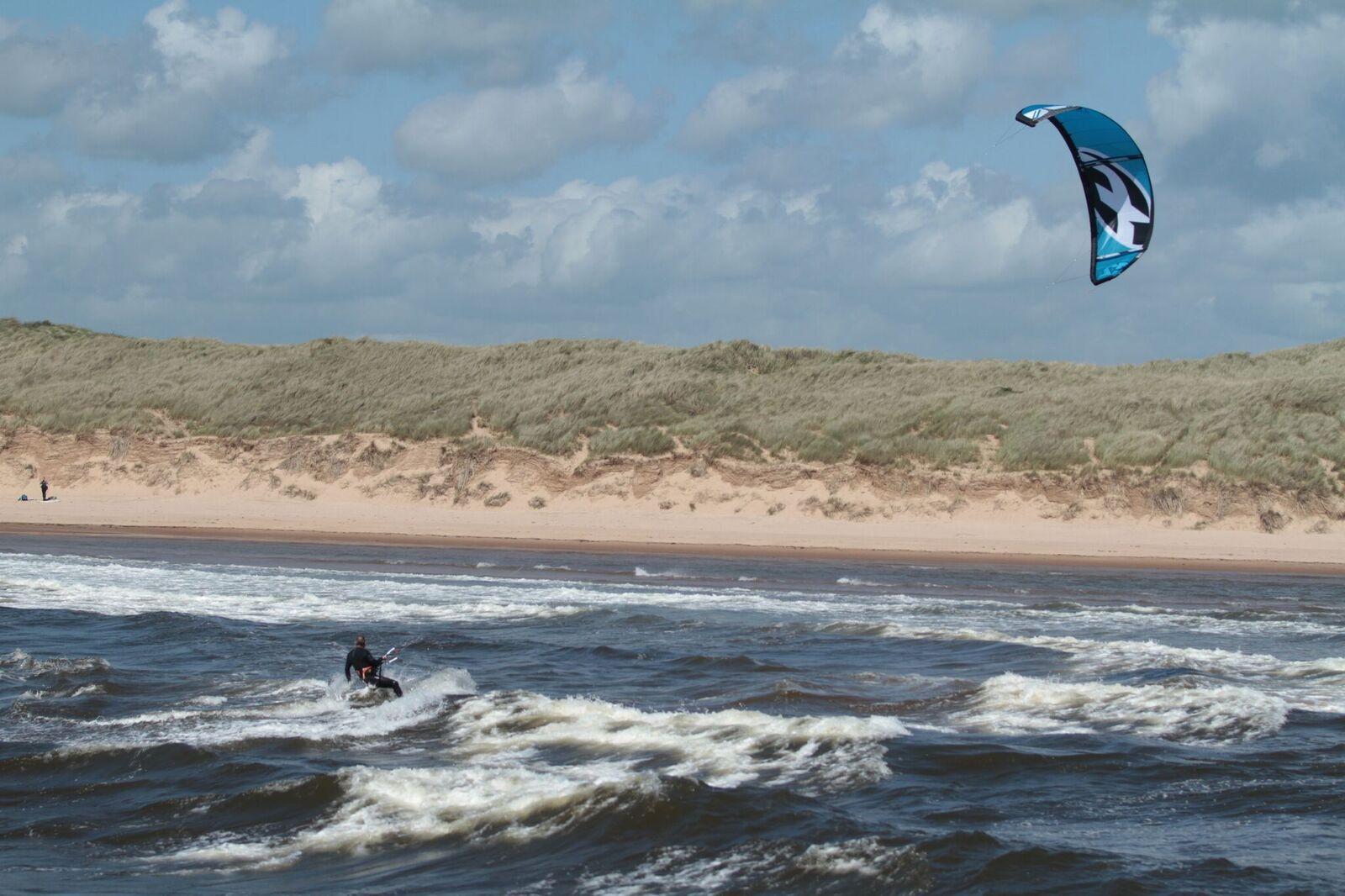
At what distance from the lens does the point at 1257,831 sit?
10.2m

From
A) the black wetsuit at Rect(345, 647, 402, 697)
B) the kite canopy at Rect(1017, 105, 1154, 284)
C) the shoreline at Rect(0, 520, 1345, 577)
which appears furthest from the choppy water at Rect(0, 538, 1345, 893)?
the shoreline at Rect(0, 520, 1345, 577)

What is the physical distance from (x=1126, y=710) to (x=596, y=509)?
24.9m

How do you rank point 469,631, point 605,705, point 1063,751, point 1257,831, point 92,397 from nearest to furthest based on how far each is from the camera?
point 1257,831 < point 1063,751 < point 605,705 < point 469,631 < point 92,397

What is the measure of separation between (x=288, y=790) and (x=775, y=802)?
168 inches

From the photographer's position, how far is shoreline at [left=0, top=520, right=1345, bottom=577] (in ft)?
96.2

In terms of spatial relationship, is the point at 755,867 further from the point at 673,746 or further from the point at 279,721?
the point at 279,721

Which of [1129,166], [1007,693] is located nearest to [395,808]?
[1007,693]

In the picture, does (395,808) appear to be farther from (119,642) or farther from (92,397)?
(92,397)

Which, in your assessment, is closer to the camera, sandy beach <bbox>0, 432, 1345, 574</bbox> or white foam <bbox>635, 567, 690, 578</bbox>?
white foam <bbox>635, 567, 690, 578</bbox>

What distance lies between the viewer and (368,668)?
48.4 feet

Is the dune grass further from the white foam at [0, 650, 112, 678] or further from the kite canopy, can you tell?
the white foam at [0, 650, 112, 678]

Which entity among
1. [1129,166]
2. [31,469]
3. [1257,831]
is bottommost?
[1257,831]

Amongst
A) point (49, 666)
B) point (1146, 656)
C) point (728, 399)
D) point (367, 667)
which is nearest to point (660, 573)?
point (1146, 656)

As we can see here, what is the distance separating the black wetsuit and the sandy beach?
17.9 meters
